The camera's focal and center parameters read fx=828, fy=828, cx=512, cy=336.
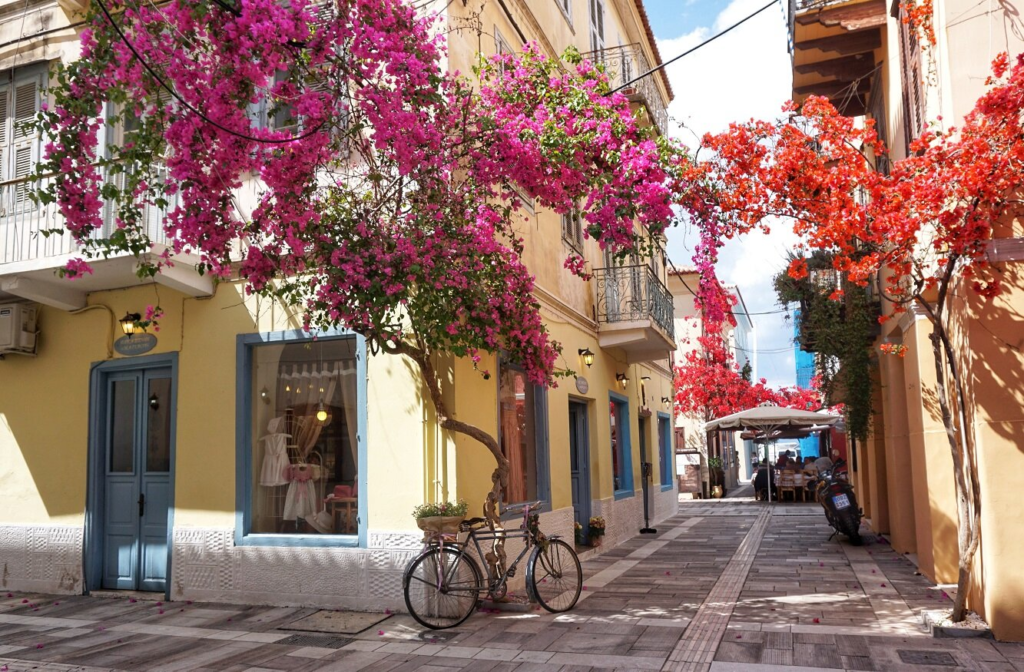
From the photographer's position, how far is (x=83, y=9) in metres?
9.45

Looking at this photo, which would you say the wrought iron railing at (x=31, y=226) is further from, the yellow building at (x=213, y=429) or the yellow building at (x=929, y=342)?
the yellow building at (x=929, y=342)

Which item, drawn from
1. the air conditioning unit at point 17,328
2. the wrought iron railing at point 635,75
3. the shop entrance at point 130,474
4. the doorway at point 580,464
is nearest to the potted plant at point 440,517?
the shop entrance at point 130,474

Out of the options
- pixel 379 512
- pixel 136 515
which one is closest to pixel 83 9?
pixel 136 515

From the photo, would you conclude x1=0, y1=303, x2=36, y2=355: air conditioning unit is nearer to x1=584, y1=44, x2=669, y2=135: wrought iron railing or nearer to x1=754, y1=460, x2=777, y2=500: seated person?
x1=584, y1=44, x2=669, y2=135: wrought iron railing

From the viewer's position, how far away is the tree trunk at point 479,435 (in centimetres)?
775

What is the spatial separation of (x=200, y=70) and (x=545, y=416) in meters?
6.11

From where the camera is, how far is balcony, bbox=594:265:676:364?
44.9ft

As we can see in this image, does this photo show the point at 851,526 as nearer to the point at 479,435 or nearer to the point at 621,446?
the point at 621,446

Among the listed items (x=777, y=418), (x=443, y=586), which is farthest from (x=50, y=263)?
(x=777, y=418)

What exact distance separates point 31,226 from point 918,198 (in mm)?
9201

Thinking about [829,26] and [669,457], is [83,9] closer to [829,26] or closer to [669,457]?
[829,26]

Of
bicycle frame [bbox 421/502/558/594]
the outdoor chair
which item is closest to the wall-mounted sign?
bicycle frame [bbox 421/502/558/594]

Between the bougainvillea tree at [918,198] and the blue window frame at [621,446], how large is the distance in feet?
25.9

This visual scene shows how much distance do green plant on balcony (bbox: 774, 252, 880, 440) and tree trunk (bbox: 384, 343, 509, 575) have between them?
5466mm
